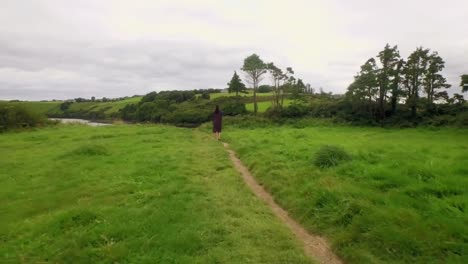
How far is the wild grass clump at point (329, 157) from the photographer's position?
41.1 feet

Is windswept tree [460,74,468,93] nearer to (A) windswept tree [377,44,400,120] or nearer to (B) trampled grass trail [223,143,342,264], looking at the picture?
(A) windswept tree [377,44,400,120]

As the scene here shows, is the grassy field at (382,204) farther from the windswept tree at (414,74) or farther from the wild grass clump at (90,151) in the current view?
the windswept tree at (414,74)

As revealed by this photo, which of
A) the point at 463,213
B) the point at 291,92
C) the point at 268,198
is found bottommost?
the point at 268,198

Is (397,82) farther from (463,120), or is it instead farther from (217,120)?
(217,120)

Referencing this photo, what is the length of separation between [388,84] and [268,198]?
1618 inches

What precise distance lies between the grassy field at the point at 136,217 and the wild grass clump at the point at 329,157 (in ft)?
11.2

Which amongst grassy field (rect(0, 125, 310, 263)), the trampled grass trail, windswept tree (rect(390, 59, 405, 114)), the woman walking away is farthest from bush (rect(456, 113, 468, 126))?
the trampled grass trail

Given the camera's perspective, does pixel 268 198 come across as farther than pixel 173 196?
Yes

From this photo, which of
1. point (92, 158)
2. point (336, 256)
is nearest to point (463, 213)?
point (336, 256)

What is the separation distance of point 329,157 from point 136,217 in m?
7.98

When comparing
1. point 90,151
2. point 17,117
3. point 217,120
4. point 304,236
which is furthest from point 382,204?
point 17,117

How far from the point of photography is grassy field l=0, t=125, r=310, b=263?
6246 mm

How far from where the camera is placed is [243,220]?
25.5 ft

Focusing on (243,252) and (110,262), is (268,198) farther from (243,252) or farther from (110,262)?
(110,262)
